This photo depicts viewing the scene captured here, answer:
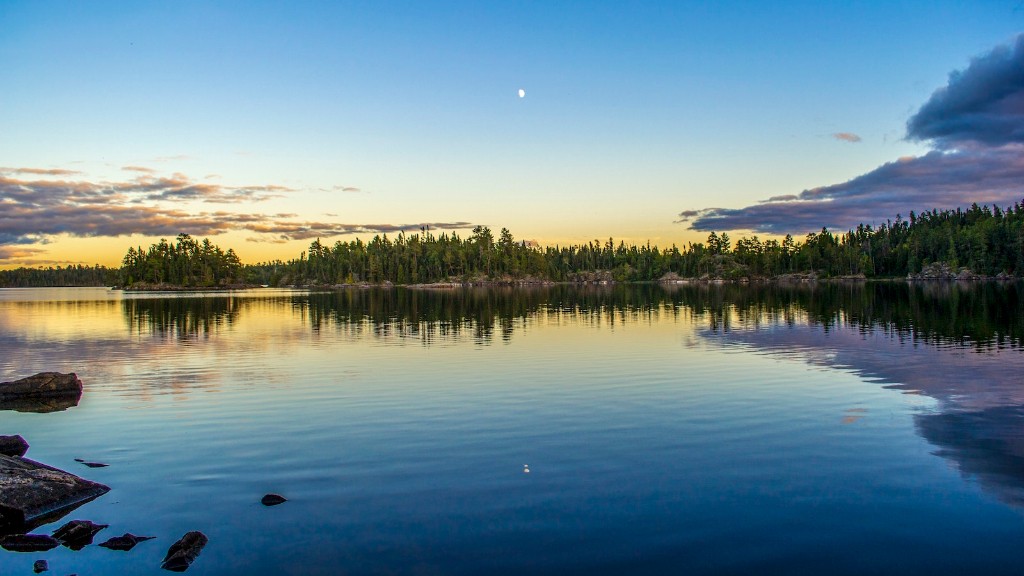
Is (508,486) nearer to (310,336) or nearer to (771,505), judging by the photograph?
(771,505)

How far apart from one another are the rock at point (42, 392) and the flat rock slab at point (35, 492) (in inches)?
557

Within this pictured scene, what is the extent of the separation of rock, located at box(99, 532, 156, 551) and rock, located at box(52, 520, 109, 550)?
1.60 feet

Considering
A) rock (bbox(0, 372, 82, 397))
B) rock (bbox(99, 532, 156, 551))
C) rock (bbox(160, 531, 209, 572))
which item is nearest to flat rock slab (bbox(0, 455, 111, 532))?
rock (bbox(99, 532, 156, 551))

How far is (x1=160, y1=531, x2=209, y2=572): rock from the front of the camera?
471 inches

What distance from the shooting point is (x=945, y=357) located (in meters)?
37.0

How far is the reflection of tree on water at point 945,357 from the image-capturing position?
18234 millimetres

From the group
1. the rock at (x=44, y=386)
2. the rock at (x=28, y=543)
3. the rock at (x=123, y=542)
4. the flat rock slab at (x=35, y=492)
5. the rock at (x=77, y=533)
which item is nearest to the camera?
the rock at (x=123, y=542)

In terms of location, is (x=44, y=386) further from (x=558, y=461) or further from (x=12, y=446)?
(x=558, y=461)

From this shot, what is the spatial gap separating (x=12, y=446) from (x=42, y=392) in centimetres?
1230

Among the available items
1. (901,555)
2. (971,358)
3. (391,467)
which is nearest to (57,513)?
(391,467)

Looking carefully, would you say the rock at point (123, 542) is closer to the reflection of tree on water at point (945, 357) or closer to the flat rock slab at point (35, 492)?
the flat rock slab at point (35, 492)

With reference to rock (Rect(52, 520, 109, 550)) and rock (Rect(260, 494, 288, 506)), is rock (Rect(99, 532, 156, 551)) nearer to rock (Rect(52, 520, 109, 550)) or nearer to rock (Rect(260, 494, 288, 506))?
rock (Rect(52, 520, 109, 550))

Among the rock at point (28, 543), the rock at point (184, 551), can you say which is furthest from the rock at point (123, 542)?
the rock at point (28, 543)

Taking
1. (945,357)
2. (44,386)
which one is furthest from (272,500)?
(945,357)
